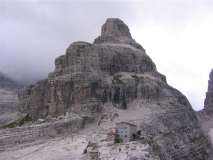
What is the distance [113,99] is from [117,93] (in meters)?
1.60

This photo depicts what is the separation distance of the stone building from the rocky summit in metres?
1.60

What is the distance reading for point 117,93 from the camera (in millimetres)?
112062

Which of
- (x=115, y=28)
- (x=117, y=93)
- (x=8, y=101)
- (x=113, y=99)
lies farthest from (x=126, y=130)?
(x=8, y=101)

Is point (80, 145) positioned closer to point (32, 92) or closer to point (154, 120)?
point (154, 120)

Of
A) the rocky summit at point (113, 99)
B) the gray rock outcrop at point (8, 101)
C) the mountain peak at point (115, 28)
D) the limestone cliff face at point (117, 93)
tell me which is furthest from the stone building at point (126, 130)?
the gray rock outcrop at point (8, 101)

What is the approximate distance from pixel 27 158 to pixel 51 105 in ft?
75.9

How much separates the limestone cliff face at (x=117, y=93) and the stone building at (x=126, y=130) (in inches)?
113

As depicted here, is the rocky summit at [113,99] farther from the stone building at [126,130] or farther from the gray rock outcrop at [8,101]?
the gray rock outcrop at [8,101]

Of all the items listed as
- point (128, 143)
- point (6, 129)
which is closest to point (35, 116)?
point (6, 129)

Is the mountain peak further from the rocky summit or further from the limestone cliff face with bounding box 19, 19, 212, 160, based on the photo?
the limestone cliff face with bounding box 19, 19, 212, 160

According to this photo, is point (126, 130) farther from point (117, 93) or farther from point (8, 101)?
point (8, 101)

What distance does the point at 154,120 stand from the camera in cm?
10506

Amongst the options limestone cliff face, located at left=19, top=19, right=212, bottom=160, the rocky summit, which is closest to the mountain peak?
the rocky summit

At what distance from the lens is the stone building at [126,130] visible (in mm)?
97062
